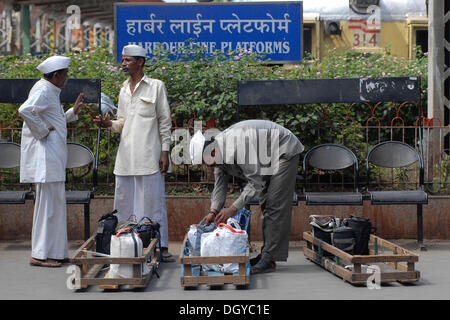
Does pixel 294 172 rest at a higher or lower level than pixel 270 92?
lower

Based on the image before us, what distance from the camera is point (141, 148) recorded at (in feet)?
26.0

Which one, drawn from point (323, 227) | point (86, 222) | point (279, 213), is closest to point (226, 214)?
point (279, 213)

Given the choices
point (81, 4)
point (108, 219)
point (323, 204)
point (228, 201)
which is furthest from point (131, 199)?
point (81, 4)

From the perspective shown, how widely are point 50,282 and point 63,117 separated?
181 centimetres

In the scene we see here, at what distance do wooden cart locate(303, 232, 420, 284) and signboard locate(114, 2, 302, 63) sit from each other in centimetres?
429

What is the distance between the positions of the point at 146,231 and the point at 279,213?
4.13 feet

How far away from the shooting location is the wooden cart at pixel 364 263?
6500mm

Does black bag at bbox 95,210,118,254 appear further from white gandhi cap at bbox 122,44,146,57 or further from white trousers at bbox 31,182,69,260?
white gandhi cap at bbox 122,44,146,57

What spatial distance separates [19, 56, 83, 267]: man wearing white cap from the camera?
25.0ft

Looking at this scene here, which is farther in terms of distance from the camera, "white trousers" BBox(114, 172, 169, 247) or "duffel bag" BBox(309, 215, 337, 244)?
"white trousers" BBox(114, 172, 169, 247)

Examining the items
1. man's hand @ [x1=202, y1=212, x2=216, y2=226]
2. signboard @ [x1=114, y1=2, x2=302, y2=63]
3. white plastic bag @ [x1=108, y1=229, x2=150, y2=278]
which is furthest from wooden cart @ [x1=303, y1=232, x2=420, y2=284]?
signboard @ [x1=114, y1=2, x2=302, y2=63]

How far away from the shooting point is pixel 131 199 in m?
8.07

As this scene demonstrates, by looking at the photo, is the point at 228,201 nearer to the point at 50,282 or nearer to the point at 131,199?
the point at 131,199

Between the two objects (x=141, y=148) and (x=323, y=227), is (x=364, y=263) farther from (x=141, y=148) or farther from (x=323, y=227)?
(x=141, y=148)
